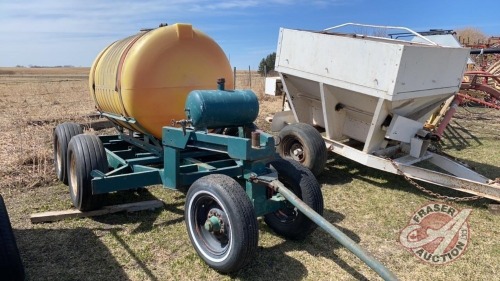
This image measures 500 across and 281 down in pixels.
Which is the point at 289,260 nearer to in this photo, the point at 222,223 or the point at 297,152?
the point at 222,223

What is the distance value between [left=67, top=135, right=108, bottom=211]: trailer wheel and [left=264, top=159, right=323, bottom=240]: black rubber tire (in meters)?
1.96

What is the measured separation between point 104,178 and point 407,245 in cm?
320

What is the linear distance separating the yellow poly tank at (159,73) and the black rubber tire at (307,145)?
1469mm

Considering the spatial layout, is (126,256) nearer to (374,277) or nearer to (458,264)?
(374,277)

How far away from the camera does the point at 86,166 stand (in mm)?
4371

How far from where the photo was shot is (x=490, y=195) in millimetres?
4691

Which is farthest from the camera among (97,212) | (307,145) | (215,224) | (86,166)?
(307,145)

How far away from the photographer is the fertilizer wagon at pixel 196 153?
3.27m

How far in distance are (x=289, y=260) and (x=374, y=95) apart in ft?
8.65

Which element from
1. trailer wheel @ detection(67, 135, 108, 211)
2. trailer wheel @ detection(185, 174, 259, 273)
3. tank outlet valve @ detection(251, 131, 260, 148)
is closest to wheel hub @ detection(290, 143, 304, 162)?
tank outlet valve @ detection(251, 131, 260, 148)

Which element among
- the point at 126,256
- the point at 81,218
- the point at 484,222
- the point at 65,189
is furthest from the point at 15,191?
the point at 484,222

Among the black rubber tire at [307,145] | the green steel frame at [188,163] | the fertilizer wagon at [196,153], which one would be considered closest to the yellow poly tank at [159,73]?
the fertilizer wagon at [196,153]

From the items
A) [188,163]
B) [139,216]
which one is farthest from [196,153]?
[139,216]

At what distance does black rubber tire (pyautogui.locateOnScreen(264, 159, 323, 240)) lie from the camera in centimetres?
373
